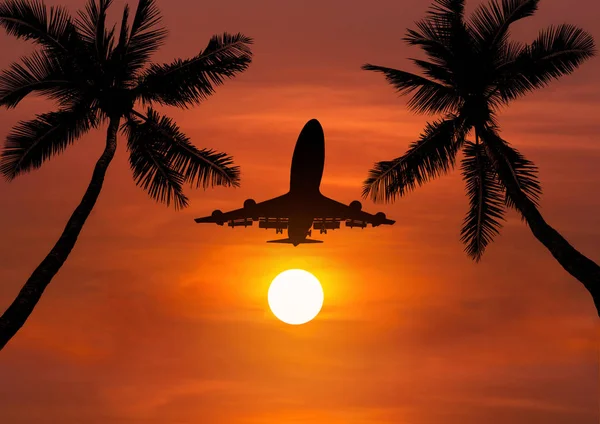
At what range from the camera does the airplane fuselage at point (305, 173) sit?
45.1 metres

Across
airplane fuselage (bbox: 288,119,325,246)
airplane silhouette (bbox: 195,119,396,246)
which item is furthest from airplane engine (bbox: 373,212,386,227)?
airplane fuselage (bbox: 288,119,325,246)

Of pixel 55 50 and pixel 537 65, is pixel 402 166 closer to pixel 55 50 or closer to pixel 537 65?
pixel 537 65

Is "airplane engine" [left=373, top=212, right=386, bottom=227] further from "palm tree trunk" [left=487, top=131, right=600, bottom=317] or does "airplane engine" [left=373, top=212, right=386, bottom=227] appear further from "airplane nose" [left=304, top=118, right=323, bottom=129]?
"palm tree trunk" [left=487, top=131, right=600, bottom=317]

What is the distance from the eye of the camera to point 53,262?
127ft

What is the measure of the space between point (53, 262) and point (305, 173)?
10.5 m

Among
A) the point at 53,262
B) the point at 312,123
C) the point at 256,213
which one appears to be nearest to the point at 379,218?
the point at 312,123

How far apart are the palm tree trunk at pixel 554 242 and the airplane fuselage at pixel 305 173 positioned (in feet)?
21.7

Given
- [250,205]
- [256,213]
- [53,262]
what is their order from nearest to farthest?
[53,262], [250,205], [256,213]

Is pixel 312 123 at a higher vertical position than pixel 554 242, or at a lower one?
higher

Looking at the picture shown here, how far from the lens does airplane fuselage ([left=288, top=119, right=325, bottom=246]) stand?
1777 inches

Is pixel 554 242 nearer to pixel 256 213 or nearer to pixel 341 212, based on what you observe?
pixel 341 212

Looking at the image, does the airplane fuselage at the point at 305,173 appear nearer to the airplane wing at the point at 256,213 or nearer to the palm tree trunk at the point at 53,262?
Result: the airplane wing at the point at 256,213

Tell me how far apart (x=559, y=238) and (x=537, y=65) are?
5902 millimetres

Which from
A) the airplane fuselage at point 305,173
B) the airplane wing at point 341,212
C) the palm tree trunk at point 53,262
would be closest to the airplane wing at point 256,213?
the airplane fuselage at point 305,173
